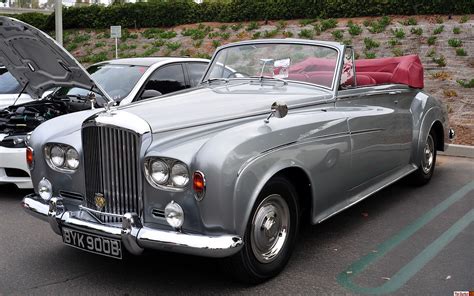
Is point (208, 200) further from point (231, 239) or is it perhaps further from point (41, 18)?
point (41, 18)

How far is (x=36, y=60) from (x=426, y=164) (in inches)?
190

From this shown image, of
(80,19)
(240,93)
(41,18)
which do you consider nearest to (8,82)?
(240,93)

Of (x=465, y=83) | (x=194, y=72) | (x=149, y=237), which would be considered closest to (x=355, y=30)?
(x=465, y=83)

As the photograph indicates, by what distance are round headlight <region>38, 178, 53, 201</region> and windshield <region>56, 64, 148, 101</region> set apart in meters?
2.53

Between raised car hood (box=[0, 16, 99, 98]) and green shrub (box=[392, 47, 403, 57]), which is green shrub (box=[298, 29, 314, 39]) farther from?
raised car hood (box=[0, 16, 99, 98])

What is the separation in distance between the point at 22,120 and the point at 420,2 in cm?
1246

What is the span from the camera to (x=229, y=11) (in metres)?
18.7

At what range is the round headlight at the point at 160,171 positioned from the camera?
3230 mm

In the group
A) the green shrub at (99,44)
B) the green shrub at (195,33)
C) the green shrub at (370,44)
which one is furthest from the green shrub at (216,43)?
the green shrub at (99,44)

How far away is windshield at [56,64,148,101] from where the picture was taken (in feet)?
21.3

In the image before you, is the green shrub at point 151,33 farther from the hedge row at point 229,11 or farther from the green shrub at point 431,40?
the green shrub at point 431,40

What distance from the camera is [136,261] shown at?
4055 mm

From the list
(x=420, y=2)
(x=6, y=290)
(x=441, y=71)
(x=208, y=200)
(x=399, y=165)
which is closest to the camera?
(x=208, y=200)

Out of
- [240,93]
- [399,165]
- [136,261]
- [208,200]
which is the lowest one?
[136,261]
